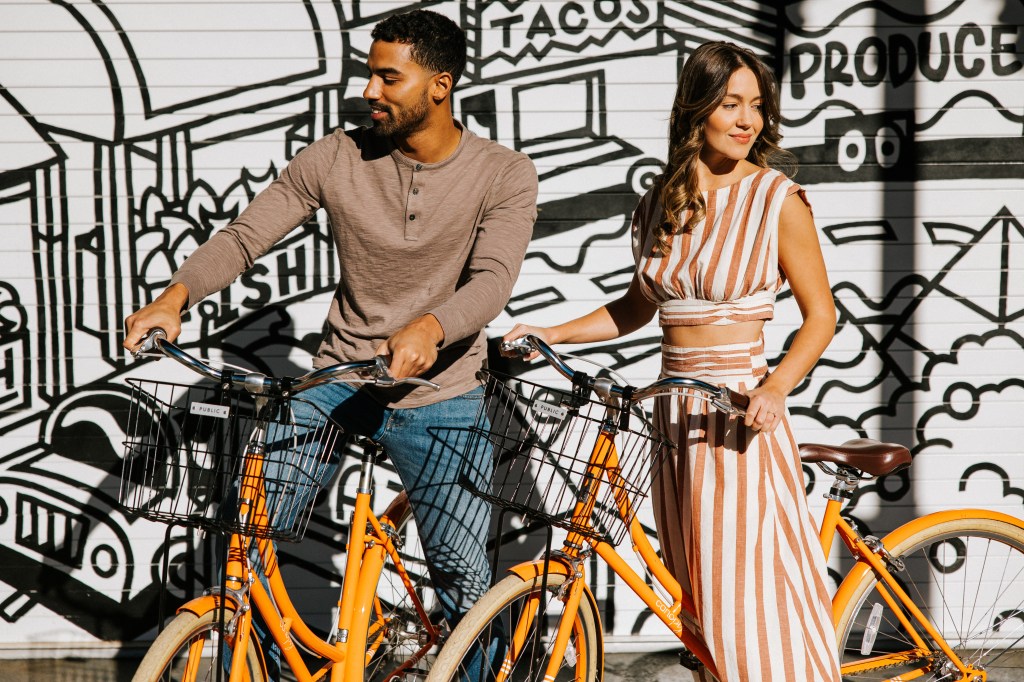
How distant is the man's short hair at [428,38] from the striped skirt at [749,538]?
3.68 feet

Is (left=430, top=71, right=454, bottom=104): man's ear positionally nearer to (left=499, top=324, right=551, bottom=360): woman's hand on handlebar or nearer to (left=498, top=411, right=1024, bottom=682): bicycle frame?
(left=499, top=324, right=551, bottom=360): woman's hand on handlebar

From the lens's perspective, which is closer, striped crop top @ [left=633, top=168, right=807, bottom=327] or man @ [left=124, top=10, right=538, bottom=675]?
striped crop top @ [left=633, top=168, right=807, bottom=327]

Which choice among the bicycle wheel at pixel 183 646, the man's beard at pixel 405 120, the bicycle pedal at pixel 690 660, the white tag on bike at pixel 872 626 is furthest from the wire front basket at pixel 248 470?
the white tag on bike at pixel 872 626

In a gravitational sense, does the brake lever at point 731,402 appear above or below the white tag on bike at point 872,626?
above

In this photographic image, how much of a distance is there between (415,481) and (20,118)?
8.64ft

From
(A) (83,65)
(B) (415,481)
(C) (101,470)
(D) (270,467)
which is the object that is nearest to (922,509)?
(B) (415,481)

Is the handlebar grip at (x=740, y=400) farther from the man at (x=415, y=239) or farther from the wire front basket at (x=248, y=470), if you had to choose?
the wire front basket at (x=248, y=470)

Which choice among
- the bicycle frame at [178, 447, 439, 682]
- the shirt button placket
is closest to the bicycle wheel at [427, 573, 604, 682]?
the bicycle frame at [178, 447, 439, 682]

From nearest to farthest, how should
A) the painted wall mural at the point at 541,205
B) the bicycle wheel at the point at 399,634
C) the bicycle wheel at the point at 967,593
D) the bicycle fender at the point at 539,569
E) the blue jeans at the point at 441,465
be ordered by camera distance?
the bicycle fender at the point at 539,569, the blue jeans at the point at 441,465, the bicycle wheel at the point at 399,634, the painted wall mural at the point at 541,205, the bicycle wheel at the point at 967,593

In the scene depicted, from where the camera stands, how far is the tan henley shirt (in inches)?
109

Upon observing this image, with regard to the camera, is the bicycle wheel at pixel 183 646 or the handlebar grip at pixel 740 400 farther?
the handlebar grip at pixel 740 400

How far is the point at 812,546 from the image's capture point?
2721 mm

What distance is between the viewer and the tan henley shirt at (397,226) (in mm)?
2779

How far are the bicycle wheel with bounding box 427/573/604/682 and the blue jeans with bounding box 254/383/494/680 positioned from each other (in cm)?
21
